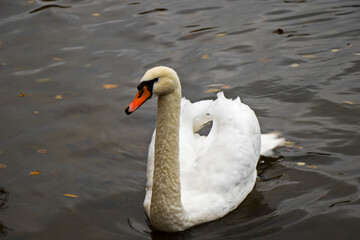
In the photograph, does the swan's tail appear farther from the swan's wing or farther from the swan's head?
the swan's head

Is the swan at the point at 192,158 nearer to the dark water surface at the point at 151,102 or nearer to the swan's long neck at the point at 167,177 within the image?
the swan's long neck at the point at 167,177

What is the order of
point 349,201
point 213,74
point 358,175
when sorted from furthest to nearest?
1. point 213,74
2. point 358,175
3. point 349,201

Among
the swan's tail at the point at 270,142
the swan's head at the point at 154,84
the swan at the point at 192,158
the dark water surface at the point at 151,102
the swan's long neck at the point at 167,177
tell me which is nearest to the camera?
the swan's head at the point at 154,84

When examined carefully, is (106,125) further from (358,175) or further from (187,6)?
(187,6)

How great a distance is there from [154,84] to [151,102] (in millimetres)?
3897

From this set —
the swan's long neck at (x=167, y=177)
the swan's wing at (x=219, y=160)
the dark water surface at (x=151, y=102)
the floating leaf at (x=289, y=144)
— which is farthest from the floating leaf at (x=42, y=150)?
the floating leaf at (x=289, y=144)

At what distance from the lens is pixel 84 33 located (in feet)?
36.6

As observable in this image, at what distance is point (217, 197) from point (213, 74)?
403cm

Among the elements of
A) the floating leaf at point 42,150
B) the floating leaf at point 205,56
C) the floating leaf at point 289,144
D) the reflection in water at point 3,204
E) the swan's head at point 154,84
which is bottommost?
the floating leaf at point 289,144

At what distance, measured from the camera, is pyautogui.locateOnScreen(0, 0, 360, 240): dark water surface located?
578 centimetres

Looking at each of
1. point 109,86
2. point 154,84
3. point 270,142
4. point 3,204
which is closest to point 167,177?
point 154,84

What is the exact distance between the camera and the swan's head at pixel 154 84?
4754 mm

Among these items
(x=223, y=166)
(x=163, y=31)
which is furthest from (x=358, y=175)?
(x=163, y=31)

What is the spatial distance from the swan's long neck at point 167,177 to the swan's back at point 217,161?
0.22 m
